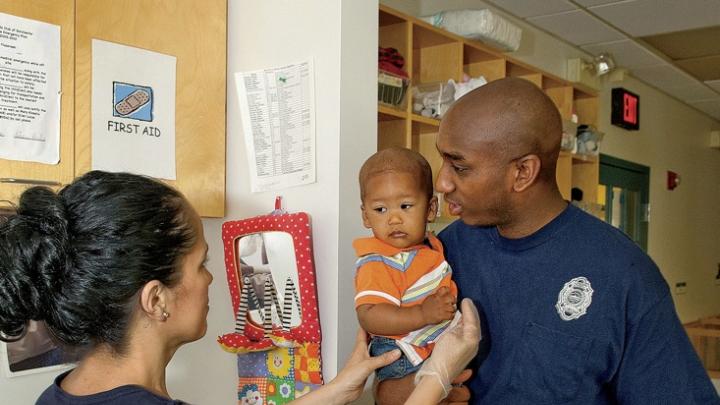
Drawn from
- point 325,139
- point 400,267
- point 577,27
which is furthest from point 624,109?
point 400,267

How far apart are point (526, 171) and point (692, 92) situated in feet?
17.8

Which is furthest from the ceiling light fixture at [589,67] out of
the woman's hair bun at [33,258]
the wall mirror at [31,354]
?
the woman's hair bun at [33,258]

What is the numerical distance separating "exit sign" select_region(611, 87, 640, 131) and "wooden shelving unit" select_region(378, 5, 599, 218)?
116 centimetres

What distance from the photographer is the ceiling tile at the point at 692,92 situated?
19.1 ft

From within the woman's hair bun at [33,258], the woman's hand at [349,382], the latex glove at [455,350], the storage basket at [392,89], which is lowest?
the woman's hand at [349,382]

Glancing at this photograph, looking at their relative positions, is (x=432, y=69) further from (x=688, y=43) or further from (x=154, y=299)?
(x=688, y=43)

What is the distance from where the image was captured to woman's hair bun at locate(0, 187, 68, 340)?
1.07 metres

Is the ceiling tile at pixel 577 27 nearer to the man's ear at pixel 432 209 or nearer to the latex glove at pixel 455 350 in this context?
the man's ear at pixel 432 209

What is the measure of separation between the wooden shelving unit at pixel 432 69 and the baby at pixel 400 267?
1088 mm

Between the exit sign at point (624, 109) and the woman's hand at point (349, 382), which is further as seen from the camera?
the exit sign at point (624, 109)

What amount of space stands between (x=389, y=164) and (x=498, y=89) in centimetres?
31

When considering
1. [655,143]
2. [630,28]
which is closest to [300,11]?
[630,28]

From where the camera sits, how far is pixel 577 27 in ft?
13.6

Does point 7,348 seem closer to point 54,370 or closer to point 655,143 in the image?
point 54,370
